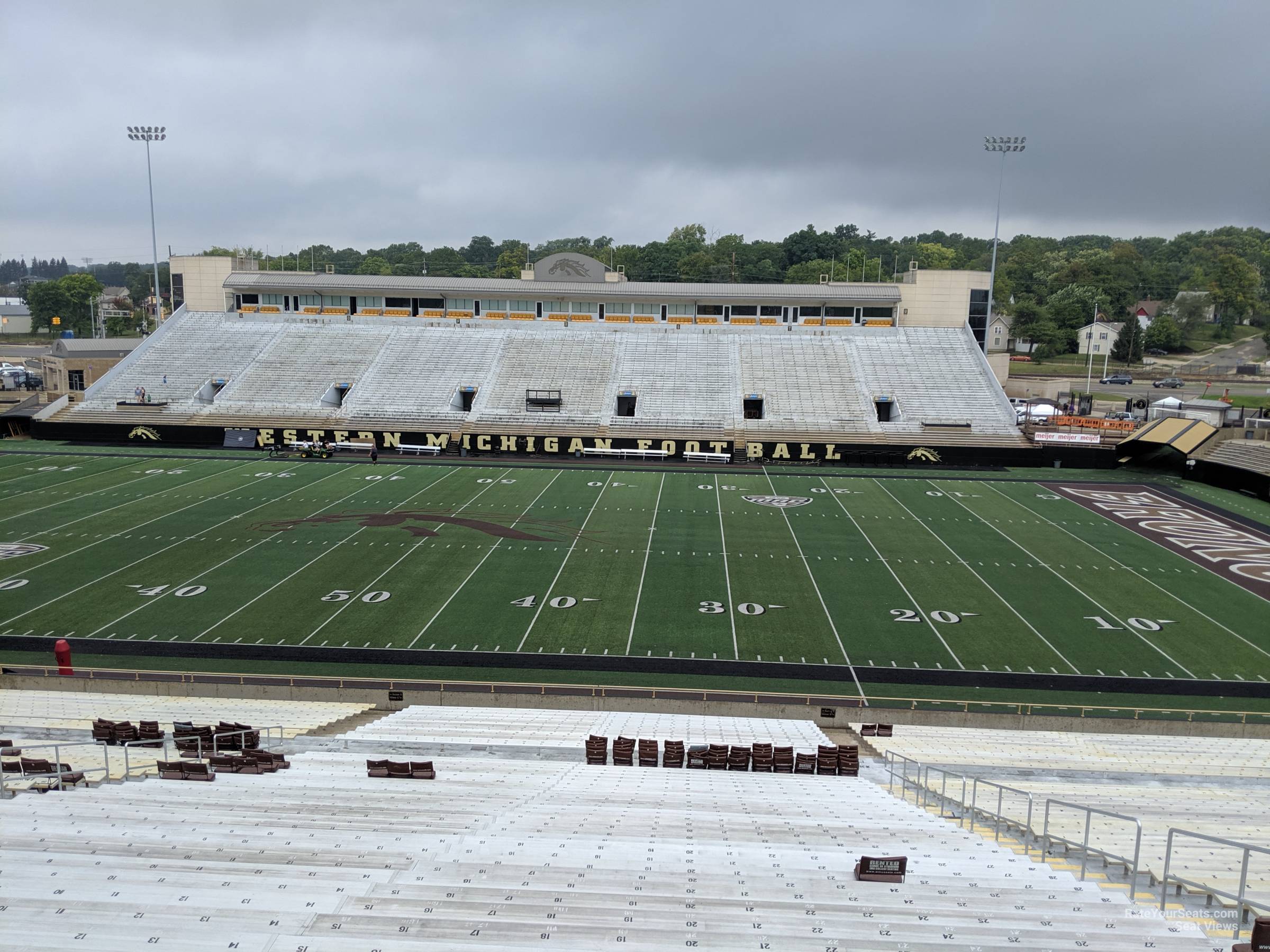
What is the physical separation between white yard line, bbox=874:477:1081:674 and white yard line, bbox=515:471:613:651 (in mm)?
10969

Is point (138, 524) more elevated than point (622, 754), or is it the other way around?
point (138, 524)

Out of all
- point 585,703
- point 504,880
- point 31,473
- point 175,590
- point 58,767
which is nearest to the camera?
point 504,880

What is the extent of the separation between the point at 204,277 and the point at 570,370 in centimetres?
2628

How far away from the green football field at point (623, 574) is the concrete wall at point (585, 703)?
192 centimetres

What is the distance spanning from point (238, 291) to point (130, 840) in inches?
2176

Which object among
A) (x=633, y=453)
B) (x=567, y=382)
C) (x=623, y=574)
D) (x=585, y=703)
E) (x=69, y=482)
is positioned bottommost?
(x=585, y=703)

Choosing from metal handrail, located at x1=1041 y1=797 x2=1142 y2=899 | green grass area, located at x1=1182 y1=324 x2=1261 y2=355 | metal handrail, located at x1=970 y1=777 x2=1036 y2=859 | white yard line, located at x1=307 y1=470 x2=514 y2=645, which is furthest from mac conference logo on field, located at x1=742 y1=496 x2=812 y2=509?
green grass area, located at x1=1182 y1=324 x2=1261 y2=355

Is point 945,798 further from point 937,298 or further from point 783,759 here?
point 937,298

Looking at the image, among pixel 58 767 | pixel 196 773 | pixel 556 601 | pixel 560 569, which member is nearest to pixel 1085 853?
pixel 196 773

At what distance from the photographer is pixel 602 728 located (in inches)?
579

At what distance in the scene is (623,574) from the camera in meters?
23.4

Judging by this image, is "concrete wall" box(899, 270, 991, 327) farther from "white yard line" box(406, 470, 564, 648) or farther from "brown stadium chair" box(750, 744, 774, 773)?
"brown stadium chair" box(750, 744, 774, 773)

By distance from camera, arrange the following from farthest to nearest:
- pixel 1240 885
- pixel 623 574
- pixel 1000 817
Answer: pixel 623 574
pixel 1000 817
pixel 1240 885

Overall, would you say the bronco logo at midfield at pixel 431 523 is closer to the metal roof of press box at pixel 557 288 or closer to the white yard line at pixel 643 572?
the white yard line at pixel 643 572
